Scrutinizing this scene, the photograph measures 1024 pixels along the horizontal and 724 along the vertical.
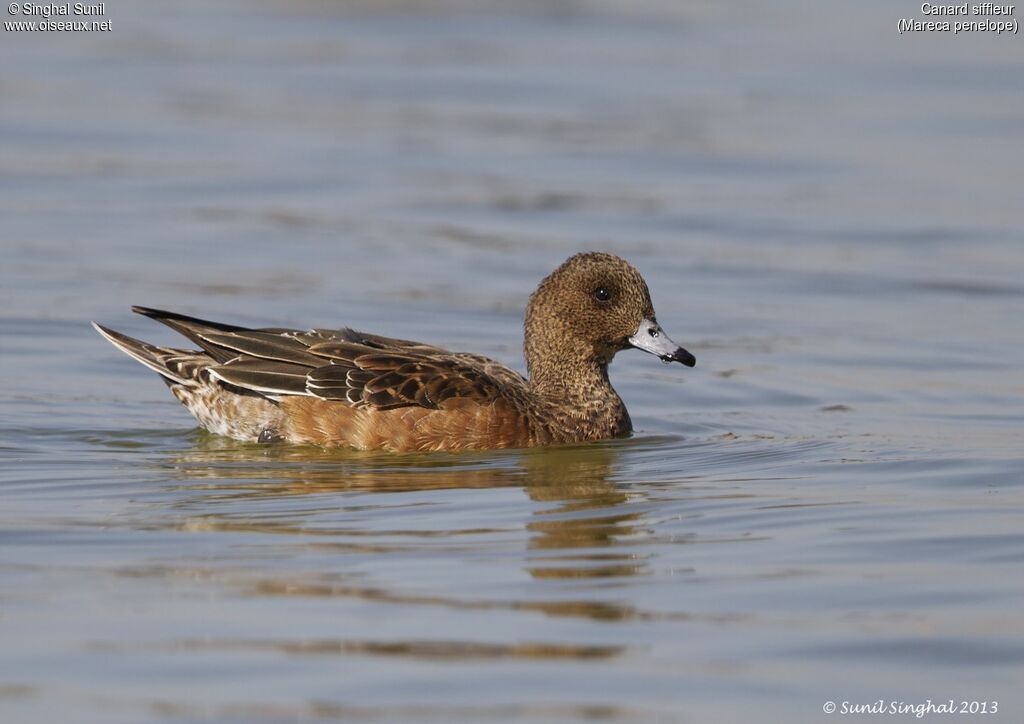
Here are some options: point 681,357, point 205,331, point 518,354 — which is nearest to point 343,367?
point 205,331

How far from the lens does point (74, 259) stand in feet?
42.3

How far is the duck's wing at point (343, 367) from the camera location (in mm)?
9195

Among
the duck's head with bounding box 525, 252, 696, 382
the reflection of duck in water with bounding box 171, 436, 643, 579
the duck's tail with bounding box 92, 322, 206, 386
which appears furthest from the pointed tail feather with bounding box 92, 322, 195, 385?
the duck's head with bounding box 525, 252, 696, 382

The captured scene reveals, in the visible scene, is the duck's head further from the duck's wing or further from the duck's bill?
the duck's wing

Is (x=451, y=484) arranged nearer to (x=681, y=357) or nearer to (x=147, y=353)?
(x=681, y=357)

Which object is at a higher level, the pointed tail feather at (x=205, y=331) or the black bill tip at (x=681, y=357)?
the pointed tail feather at (x=205, y=331)

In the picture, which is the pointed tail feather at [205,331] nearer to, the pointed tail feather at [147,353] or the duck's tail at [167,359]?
the duck's tail at [167,359]

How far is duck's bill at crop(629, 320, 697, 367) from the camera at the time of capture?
30.8ft

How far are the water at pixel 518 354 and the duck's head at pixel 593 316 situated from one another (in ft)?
1.76

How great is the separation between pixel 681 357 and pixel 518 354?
2469 mm

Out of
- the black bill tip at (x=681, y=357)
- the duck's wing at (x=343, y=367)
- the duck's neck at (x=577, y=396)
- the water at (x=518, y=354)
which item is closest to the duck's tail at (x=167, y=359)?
the duck's wing at (x=343, y=367)

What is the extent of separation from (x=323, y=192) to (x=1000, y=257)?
527cm

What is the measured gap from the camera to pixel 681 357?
9.31m

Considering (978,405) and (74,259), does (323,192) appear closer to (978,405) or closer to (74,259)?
(74,259)
